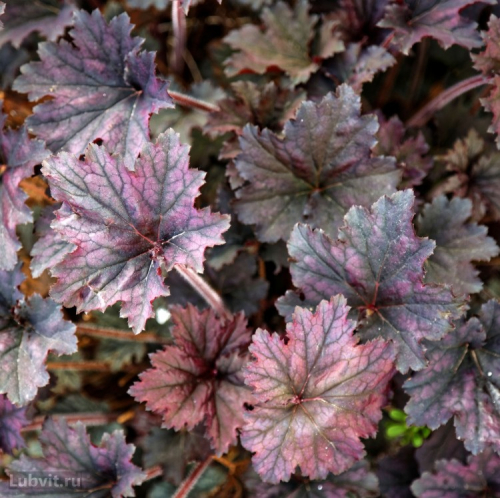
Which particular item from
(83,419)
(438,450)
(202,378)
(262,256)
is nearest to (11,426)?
(83,419)

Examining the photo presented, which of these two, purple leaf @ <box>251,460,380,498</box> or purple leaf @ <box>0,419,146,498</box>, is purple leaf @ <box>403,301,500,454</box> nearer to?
purple leaf @ <box>251,460,380,498</box>

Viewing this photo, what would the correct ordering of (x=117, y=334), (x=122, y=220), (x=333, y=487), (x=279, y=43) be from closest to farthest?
(x=122, y=220), (x=333, y=487), (x=279, y=43), (x=117, y=334)

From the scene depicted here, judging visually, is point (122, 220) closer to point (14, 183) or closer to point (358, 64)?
point (14, 183)

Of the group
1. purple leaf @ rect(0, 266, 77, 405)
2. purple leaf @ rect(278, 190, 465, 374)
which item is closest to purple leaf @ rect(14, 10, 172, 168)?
purple leaf @ rect(0, 266, 77, 405)

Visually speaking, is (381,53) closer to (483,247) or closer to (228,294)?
(483,247)

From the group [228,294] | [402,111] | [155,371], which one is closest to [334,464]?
[155,371]

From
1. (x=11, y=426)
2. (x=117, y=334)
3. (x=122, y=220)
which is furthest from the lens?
(x=117, y=334)

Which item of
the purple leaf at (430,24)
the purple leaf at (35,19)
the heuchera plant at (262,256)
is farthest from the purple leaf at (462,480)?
the purple leaf at (35,19)
